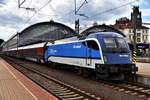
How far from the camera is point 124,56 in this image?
21938 millimetres

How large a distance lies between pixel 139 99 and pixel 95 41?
25.8ft

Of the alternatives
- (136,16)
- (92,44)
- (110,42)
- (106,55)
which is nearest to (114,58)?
(106,55)

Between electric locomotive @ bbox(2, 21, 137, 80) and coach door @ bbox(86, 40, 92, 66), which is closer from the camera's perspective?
electric locomotive @ bbox(2, 21, 137, 80)

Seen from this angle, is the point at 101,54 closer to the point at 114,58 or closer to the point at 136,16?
the point at 114,58

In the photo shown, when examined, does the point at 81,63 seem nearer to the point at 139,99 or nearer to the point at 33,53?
the point at 139,99

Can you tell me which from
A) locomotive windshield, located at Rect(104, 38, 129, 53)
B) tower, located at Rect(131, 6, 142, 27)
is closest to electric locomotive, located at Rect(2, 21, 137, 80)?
locomotive windshield, located at Rect(104, 38, 129, 53)

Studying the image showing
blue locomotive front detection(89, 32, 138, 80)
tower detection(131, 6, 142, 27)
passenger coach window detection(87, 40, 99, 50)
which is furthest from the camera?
tower detection(131, 6, 142, 27)

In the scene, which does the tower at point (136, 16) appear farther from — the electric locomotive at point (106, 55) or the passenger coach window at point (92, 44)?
the passenger coach window at point (92, 44)

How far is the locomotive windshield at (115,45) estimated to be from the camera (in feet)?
71.8

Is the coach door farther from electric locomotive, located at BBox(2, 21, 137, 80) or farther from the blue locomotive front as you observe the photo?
the blue locomotive front

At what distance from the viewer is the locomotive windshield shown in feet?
71.8

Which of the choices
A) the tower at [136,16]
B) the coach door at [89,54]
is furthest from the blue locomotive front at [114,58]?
the tower at [136,16]

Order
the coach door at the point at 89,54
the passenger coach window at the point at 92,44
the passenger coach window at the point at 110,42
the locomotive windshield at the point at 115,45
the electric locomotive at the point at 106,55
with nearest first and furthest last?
the electric locomotive at the point at 106,55 → the locomotive windshield at the point at 115,45 → the passenger coach window at the point at 110,42 → the passenger coach window at the point at 92,44 → the coach door at the point at 89,54

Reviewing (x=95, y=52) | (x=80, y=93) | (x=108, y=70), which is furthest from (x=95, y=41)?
(x=80, y=93)
